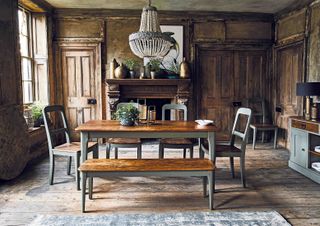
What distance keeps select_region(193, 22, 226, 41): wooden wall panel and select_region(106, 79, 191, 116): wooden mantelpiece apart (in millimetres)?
1054

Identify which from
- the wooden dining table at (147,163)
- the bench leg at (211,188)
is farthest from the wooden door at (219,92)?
the bench leg at (211,188)

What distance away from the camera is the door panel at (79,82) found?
6242 mm

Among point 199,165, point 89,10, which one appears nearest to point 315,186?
point 199,165

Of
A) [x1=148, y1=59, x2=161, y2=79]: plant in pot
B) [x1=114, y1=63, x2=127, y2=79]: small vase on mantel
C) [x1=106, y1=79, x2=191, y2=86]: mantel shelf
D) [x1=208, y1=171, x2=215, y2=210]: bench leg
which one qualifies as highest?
[x1=148, y1=59, x2=161, y2=79]: plant in pot

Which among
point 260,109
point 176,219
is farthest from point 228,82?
point 176,219

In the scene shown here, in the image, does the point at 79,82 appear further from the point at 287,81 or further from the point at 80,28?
the point at 287,81

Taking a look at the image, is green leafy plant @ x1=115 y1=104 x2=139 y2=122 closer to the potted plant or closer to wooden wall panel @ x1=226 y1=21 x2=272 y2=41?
the potted plant

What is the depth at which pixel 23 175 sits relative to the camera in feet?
13.7

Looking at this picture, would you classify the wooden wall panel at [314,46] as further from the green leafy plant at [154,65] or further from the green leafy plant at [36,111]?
the green leafy plant at [36,111]

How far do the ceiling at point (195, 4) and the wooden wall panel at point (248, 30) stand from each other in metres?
0.31

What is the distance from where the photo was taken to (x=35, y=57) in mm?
5844

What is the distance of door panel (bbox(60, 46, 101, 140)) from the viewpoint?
624 cm

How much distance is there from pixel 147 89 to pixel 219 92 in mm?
1595

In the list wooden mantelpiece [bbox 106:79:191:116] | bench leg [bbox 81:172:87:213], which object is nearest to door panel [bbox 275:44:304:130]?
wooden mantelpiece [bbox 106:79:191:116]
